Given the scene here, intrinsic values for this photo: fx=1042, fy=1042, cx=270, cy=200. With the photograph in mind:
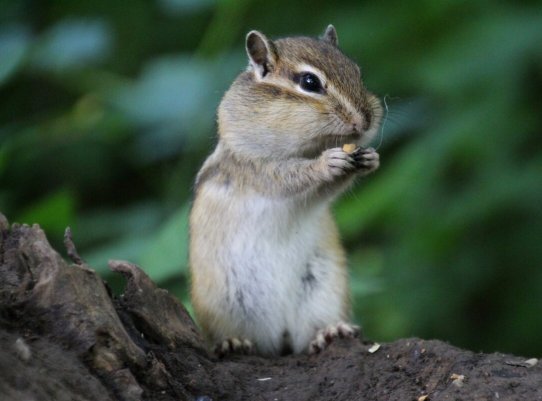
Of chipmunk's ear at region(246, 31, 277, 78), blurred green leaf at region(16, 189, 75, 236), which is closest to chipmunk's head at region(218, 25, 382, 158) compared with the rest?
chipmunk's ear at region(246, 31, 277, 78)

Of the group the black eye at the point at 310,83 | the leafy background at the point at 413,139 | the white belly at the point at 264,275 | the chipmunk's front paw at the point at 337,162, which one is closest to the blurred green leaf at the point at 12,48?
the leafy background at the point at 413,139

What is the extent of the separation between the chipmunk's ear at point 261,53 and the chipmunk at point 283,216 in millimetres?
72

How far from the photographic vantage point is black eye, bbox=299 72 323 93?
3707mm

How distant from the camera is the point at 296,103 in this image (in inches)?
147

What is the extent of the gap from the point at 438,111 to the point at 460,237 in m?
0.69

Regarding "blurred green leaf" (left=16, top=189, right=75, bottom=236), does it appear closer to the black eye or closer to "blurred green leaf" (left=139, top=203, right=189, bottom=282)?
"blurred green leaf" (left=139, top=203, right=189, bottom=282)

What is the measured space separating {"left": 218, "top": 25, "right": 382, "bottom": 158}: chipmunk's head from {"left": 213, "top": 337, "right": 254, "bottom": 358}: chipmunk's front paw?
0.69m

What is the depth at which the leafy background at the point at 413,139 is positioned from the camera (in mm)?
5160

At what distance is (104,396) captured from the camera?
2.33 m

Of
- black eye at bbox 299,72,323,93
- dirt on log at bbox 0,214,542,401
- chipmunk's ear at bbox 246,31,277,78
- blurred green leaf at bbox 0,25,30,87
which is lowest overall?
dirt on log at bbox 0,214,542,401

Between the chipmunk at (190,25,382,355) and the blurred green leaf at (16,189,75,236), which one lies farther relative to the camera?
the blurred green leaf at (16,189,75,236)

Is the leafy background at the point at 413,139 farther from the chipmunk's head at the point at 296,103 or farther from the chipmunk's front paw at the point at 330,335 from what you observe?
the chipmunk's front paw at the point at 330,335

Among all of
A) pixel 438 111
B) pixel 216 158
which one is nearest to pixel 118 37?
pixel 438 111

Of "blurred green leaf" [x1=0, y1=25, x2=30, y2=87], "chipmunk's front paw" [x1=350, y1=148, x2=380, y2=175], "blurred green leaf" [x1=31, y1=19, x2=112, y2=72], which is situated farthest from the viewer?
"blurred green leaf" [x1=31, y1=19, x2=112, y2=72]
